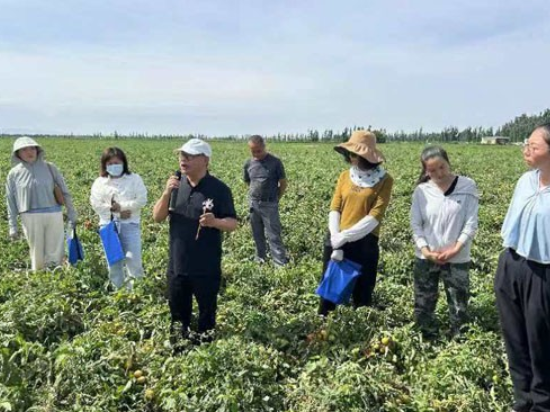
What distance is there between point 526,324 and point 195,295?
2503 mm

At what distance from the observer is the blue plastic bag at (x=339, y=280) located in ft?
14.5

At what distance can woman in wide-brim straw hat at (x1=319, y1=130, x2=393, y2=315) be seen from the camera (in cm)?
441

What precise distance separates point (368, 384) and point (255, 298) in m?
2.22

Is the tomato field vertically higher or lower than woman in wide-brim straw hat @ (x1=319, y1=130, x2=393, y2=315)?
lower

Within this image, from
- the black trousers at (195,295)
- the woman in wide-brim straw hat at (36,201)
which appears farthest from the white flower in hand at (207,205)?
the woman in wide-brim straw hat at (36,201)

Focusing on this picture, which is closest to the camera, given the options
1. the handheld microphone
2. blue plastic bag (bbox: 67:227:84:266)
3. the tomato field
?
the tomato field

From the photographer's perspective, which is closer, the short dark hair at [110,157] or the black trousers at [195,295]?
the black trousers at [195,295]

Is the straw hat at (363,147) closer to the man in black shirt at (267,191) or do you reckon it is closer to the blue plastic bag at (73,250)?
the man in black shirt at (267,191)

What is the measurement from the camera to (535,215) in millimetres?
3139

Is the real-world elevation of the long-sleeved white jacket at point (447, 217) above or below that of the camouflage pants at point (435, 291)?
above

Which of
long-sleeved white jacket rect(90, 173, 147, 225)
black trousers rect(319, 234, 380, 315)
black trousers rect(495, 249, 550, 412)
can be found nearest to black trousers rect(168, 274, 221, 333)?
black trousers rect(319, 234, 380, 315)

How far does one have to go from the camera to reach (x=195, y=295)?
14.1ft

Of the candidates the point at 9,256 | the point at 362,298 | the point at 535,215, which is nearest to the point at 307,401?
the point at 362,298

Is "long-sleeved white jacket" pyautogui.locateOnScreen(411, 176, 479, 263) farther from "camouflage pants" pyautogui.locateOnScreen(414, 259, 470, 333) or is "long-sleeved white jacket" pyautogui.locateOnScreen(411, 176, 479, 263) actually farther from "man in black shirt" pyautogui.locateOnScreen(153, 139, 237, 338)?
"man in black shirt" pyautogui.locateOnScreen(153, 139, 237, 338)
